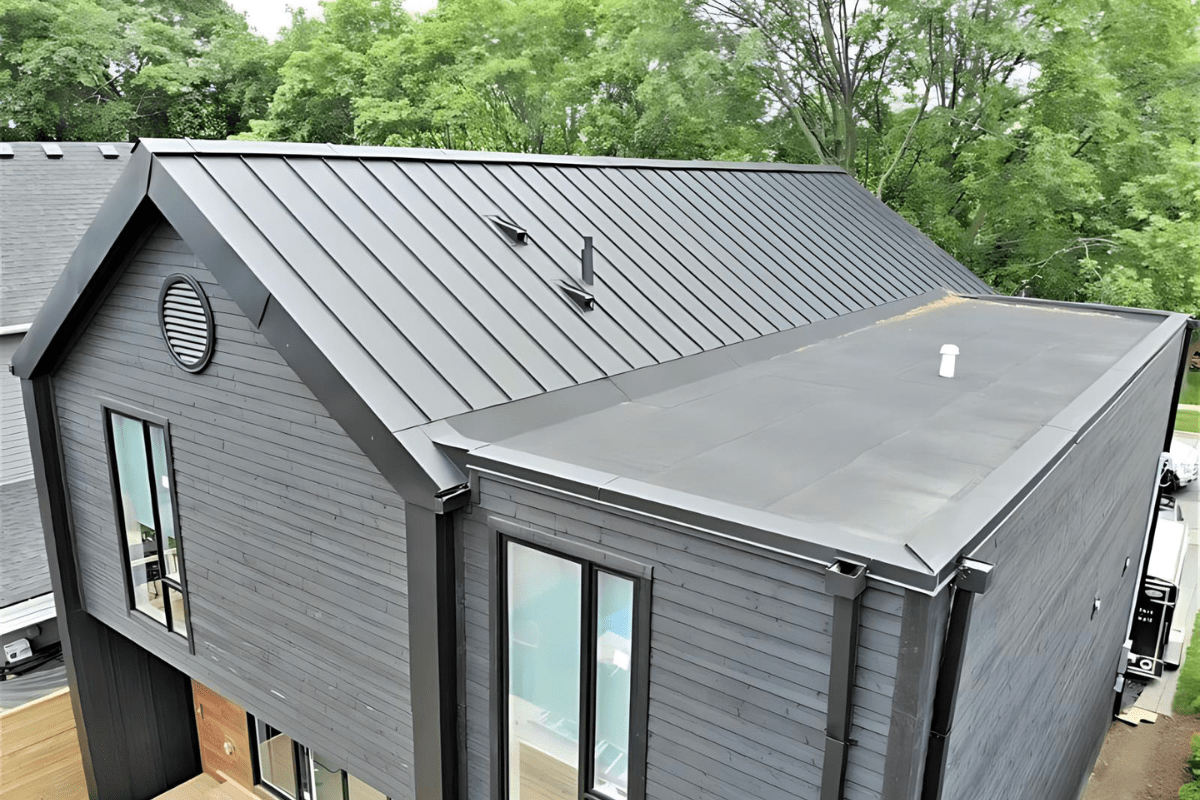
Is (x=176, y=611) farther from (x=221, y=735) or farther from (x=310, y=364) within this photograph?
(x=310, y=364)

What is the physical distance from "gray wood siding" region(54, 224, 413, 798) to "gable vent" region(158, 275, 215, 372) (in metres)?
0.11

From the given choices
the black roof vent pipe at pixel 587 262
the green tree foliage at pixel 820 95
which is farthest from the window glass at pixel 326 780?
the green tree foliage at pixel 820 95

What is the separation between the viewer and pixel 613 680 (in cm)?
572

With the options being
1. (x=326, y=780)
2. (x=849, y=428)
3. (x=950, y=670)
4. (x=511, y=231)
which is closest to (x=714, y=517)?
(x=950, y=670)

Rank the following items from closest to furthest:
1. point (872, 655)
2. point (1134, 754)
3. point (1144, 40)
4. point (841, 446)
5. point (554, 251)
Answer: point (872, 655) → point (841, 446) → point (554, 251) → point (1134, 754) → point (1144, 40)

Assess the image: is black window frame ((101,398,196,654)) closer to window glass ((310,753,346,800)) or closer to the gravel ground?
window glass ((310,753,346,800))

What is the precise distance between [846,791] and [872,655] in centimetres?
90

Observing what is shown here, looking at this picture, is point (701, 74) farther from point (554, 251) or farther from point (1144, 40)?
point (554, 251)

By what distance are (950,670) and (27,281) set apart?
54.5ft

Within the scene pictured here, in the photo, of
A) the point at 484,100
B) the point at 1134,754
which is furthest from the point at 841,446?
the point at 484,100

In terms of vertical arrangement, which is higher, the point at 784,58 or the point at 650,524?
the point at 784,58

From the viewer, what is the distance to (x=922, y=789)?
4.74 m

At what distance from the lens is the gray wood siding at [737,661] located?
458 centimetres

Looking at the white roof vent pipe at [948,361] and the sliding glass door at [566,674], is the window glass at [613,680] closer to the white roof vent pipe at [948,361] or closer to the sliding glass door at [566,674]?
the sliding glass door at [566,674]
